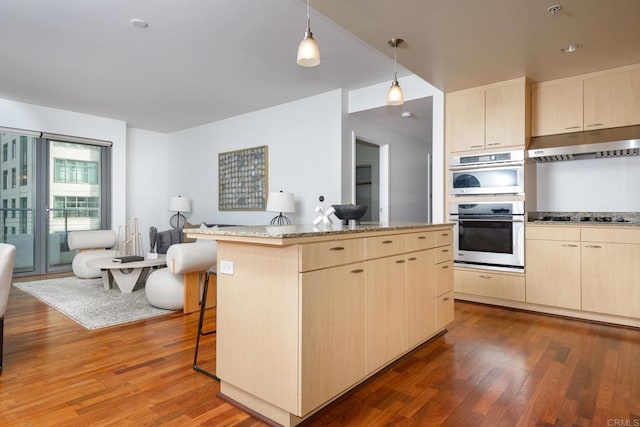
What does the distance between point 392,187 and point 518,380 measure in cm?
408

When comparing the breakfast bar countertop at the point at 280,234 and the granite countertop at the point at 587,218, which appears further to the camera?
the granite countertop at the point at 587,218

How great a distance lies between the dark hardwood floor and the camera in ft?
5.70

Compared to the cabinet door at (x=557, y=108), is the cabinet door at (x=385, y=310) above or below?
below

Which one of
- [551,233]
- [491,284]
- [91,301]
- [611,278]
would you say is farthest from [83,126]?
[611,278]

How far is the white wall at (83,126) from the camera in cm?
545

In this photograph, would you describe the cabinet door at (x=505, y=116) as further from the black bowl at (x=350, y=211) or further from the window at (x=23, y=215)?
the window at (x=23, y=215)

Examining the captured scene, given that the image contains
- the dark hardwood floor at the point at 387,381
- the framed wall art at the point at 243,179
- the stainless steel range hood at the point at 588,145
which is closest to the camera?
the dark hardwood floor at the point at 387,381

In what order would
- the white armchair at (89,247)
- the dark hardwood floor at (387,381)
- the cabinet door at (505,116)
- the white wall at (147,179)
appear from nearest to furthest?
the dark hardwood floor at (387,381) → the cabinet door at (505,116) → the white armchair at (89,247) → the white wall at (147,179)

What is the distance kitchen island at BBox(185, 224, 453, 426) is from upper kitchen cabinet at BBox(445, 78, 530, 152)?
7.36 feet

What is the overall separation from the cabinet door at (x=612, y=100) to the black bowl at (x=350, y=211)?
8.54 feet

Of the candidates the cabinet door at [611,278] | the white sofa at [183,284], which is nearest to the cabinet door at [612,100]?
the cabinet door at [611,278]

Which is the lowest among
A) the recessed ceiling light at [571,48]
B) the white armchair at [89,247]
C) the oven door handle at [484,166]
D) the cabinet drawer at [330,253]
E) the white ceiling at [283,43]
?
the white armchair at [89,247]

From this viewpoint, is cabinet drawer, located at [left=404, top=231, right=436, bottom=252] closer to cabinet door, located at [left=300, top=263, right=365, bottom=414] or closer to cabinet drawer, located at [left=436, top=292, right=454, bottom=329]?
cabinet drawer, located at [left=436, top=292, right=454, bottom=329]

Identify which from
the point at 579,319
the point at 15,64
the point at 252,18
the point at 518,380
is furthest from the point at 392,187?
the point at 15,64
